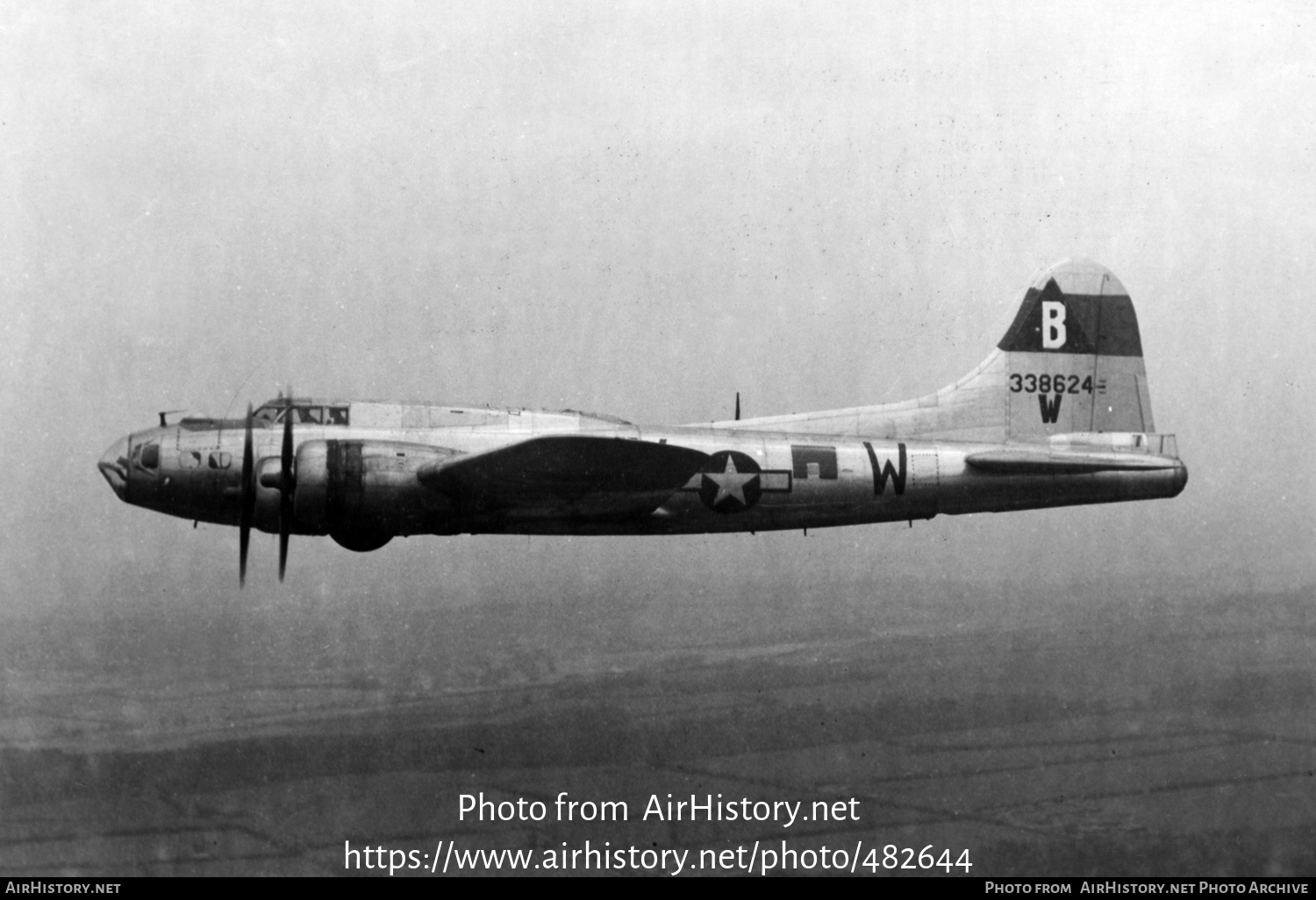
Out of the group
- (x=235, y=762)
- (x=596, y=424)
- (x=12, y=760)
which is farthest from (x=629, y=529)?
(x=12, y=760)

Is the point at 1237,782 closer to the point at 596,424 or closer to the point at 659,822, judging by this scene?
the point at 659,822

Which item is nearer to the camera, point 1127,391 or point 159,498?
point 159,498

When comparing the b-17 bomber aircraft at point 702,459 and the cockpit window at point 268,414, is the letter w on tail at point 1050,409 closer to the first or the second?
the b-17 bomber aircraft at point 702,459

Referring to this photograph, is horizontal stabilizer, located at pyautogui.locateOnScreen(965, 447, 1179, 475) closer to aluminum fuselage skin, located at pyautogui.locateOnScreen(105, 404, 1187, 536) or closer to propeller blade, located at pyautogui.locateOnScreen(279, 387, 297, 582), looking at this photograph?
aluminum fuselage skin, located at pyautogui.locateOnScreen(105, 404, 1187, 536)

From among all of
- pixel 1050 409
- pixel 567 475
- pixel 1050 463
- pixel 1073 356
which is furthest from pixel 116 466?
pixel 1073 356

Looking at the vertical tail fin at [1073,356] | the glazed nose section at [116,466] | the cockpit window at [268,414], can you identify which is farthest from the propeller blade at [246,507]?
the vertical tail fin at [1073,356]

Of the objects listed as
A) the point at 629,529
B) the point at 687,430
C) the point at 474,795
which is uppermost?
the point at 687,430
